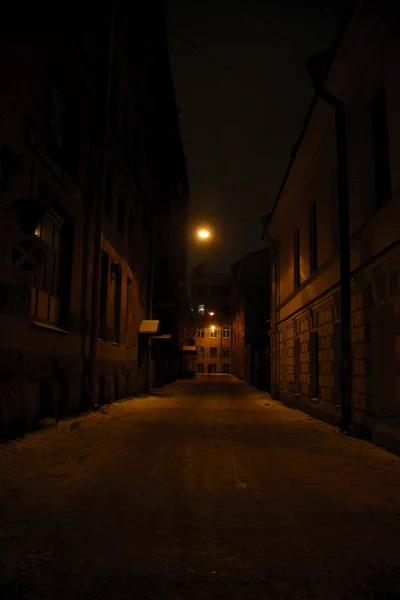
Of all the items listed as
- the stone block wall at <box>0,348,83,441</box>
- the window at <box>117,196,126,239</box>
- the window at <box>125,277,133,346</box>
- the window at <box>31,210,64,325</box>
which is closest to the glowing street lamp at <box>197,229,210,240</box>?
the window at <box>117,196,126,239</box>

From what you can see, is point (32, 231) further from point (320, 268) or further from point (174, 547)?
→ point (320, 268)

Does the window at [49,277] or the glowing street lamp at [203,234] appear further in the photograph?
the glowing street lamp at [203,234]

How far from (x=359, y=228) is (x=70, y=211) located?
6.55m

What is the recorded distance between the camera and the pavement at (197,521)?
8.68 feet

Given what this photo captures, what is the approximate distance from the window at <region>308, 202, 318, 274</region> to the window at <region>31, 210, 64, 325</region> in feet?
22.5

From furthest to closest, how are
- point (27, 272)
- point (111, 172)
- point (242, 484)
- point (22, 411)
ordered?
point (111, 172) → point (22, 411) → point (27, 272) → point (242, 484)

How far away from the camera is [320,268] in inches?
448

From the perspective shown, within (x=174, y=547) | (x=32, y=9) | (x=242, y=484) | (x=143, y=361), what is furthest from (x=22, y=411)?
(x=143, y=361)

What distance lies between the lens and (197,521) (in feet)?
12.1

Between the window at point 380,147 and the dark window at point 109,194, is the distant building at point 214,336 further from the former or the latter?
the window at point 380,147

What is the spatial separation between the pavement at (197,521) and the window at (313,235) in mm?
6427

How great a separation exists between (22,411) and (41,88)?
6239 millimetres

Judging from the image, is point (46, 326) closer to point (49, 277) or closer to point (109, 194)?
point (49, 277)

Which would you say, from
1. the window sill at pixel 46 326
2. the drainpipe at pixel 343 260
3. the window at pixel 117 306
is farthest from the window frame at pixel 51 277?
the drainpipe at pixel 343 260
